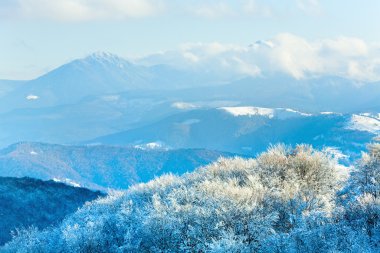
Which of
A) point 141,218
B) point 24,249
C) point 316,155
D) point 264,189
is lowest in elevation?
point 24,249

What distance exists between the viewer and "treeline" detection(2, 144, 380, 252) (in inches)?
2090

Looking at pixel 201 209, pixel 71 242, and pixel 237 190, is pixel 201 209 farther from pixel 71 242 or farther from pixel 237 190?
pixel 71 242

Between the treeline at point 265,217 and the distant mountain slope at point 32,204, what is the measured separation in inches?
3118

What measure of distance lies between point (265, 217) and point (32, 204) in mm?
131831

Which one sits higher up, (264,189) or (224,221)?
(264,189)

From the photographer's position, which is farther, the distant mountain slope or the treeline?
the distant mountain slope

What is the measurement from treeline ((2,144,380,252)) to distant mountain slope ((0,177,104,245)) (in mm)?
79207

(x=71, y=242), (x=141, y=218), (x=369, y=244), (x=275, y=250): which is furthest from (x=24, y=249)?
(x=369, y=244)

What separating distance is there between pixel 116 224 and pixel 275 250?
27111 millimetres

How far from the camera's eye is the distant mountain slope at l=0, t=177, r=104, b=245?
546 feet

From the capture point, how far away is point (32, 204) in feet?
592

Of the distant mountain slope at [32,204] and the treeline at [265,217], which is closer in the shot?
the treeline at [265,217]

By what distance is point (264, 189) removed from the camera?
241 feet

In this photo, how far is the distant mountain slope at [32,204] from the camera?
546ft
